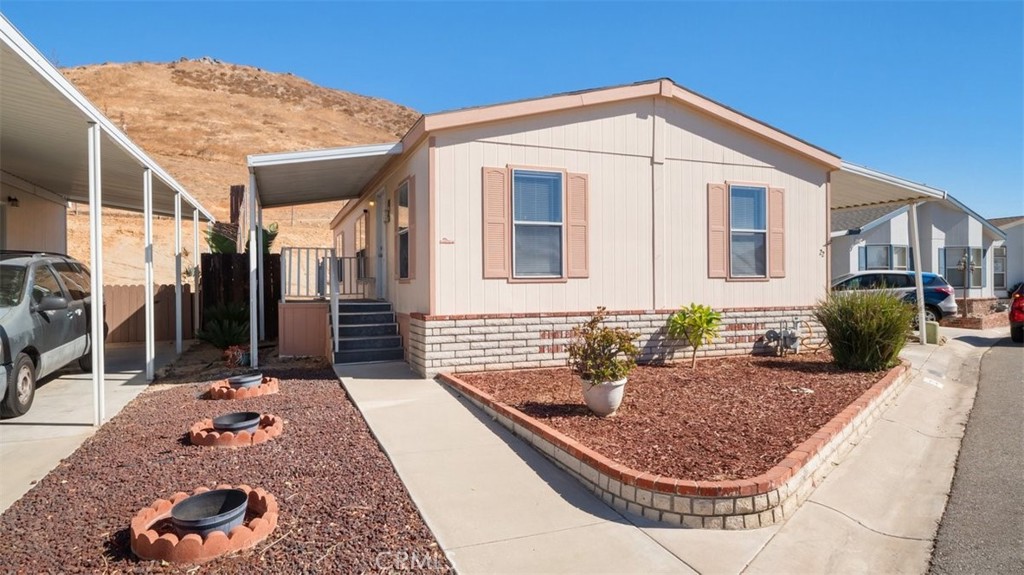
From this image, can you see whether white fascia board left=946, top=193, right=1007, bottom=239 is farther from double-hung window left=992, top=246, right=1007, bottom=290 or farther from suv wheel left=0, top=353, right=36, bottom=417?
suv wheel left=0, top=353, right=36, bottom=417

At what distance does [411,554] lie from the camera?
2.97 m

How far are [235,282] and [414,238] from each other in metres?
5.82

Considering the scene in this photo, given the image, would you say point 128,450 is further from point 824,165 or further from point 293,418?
point 824,165

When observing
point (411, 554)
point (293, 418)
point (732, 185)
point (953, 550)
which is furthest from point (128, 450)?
point (732, 185)

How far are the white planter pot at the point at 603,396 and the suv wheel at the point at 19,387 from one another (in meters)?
5.51

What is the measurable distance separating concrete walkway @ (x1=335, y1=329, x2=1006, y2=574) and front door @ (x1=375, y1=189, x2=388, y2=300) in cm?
477

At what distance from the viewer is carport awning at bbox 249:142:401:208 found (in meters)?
7.97

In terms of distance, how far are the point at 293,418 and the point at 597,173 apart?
5191 mm

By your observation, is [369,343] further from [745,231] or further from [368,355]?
[745,231]

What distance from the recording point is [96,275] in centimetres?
534

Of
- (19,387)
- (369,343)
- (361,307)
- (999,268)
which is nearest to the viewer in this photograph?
(19,387)

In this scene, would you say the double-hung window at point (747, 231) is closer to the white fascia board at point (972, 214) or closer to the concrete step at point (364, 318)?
the concrete step at point (364, 318)

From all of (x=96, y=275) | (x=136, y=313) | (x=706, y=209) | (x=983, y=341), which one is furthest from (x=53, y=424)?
(x=983, y=341)

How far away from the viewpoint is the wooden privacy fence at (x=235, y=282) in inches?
457
